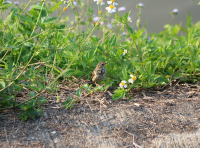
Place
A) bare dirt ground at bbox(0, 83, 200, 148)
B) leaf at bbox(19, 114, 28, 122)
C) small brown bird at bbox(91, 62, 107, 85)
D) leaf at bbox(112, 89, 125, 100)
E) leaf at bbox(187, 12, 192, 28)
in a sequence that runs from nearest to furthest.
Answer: bare dirt ground at bbox(0, 83, 200, 148)
leaf at bbox(19, 114, 28, 122)
leaf at bbox(112, 89, 125, 100)
small brown bird at bbox(91, 62, 107, 85)
leaf at bbox(187, 12, 192, 28)

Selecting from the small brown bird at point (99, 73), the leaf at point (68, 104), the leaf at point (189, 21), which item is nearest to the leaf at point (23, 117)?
the leaf at point (68, 104)

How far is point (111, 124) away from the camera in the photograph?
230 centimetres

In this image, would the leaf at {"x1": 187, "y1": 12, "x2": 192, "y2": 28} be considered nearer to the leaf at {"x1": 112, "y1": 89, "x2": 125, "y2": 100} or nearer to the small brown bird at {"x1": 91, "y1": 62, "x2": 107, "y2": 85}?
the small brown bird at {"x1": 91, "y1": 62, "x2": 107, "y2": 85}

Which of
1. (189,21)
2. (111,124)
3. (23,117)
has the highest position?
(189,21)

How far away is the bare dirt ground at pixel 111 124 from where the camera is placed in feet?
6.61

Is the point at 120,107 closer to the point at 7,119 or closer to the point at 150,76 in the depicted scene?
the point at 150,76

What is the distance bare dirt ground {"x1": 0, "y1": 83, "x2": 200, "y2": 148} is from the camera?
6.61ft

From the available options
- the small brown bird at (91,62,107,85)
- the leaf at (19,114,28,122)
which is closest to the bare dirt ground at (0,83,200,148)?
the leaf at (19,114,28,122)

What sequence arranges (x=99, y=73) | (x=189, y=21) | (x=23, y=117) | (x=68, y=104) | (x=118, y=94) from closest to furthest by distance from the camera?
(x=23, y=117)
(x=68, y=104)
(x=118, y=94)
(x=99, y=73)
(x=189, y=21)

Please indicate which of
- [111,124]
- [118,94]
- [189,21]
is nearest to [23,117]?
[111,124]

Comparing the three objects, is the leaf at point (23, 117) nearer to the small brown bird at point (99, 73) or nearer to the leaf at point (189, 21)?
the small brown bird at point (99, 73)

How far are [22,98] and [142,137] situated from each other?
1518mm

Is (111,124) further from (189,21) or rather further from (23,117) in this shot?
(189,21)

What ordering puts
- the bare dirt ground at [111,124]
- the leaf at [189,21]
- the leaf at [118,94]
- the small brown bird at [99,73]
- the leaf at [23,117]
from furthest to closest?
the leaf at [189,21], the small brown bird at [99,73], the leaf at [118,94], the leaf at [23,117], the bare dirt ground at [111,124]
